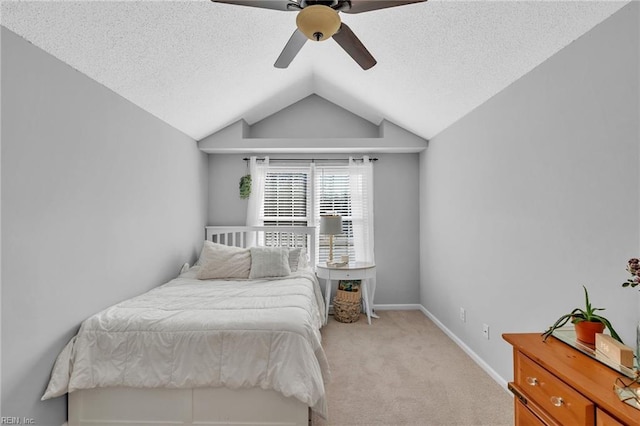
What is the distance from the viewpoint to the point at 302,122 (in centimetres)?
420

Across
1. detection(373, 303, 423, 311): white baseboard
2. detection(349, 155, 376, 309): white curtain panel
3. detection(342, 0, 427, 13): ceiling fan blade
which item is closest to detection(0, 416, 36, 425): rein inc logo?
detection(342, 0, 427, 13): ceiling fan blade

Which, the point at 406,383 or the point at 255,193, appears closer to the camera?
the point at 406,383

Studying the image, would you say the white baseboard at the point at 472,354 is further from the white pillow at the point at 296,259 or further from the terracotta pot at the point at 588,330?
the white pillow at the point at 296,259

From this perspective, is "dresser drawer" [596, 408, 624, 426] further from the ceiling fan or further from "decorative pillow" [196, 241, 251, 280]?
"decorative pillow" [196, 241, 251, 280]

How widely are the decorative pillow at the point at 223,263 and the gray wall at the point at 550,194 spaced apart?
2.14m

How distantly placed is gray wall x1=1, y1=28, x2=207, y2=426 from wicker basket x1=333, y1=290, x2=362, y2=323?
6.85 feet

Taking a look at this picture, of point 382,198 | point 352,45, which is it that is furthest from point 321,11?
point 382,198

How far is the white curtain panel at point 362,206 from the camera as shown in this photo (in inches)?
166

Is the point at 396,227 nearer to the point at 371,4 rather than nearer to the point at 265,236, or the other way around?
the point at 265,236

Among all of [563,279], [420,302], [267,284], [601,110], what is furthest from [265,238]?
[601,110]

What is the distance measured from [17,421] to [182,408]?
2.55 ft

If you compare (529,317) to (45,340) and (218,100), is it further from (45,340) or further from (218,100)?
(218,100)

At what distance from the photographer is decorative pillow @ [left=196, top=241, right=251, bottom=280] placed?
312 centimetres

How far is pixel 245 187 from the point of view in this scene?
4086mm
